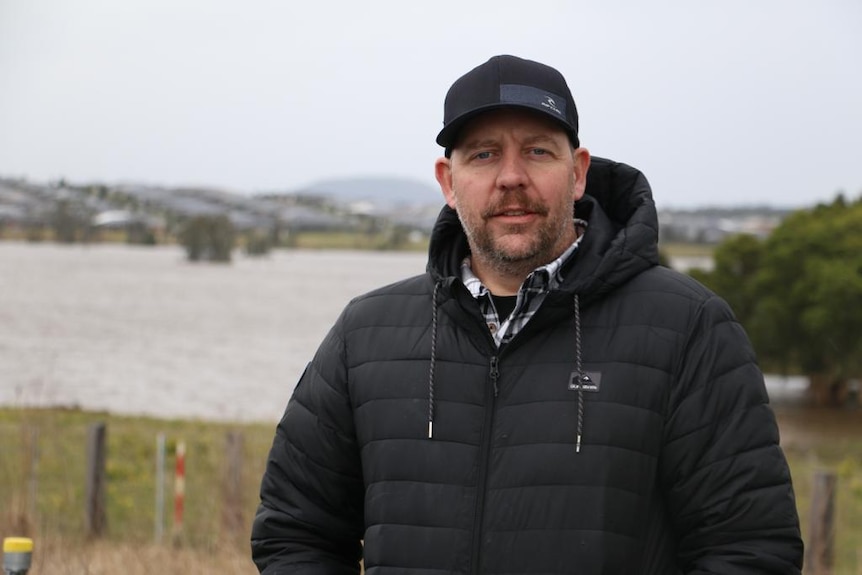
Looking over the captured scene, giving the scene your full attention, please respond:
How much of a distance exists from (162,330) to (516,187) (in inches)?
2198

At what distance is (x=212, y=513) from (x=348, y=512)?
5.95m

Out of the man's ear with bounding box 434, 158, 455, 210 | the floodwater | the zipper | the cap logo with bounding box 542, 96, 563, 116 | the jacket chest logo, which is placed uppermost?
the cap logo with bounding box 542, 96, 563, 116

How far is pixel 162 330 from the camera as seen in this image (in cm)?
5666

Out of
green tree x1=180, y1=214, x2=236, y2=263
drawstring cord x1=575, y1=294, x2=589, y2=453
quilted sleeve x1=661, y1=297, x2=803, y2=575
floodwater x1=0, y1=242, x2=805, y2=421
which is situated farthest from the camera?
green tree x1=180, y1=214, x2=236, y2=263

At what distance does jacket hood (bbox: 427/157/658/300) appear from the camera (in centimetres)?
230

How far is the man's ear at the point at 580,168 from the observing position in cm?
241

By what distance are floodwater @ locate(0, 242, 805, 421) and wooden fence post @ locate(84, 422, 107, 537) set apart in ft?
2.14

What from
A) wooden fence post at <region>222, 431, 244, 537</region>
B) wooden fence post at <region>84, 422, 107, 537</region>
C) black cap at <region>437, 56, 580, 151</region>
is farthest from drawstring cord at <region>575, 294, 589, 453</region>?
wooden fence post at <region>84, 422, 107, 537</region>

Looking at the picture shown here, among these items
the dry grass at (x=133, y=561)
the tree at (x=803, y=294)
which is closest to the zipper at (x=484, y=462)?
the dry grass at (x=133, y=561)

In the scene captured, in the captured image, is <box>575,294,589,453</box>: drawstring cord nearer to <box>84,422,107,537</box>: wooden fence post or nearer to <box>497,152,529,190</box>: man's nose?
<box>497,152,529,190</box>: man's nose

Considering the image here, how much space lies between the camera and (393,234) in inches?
4240

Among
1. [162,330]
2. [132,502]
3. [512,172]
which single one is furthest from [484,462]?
[162,330]

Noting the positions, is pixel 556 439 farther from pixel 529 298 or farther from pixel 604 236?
pixel 604 236

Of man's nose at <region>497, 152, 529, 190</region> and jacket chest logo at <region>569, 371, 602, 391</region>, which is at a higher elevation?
man's nose at <region>497, 152, 529, 190</region>
